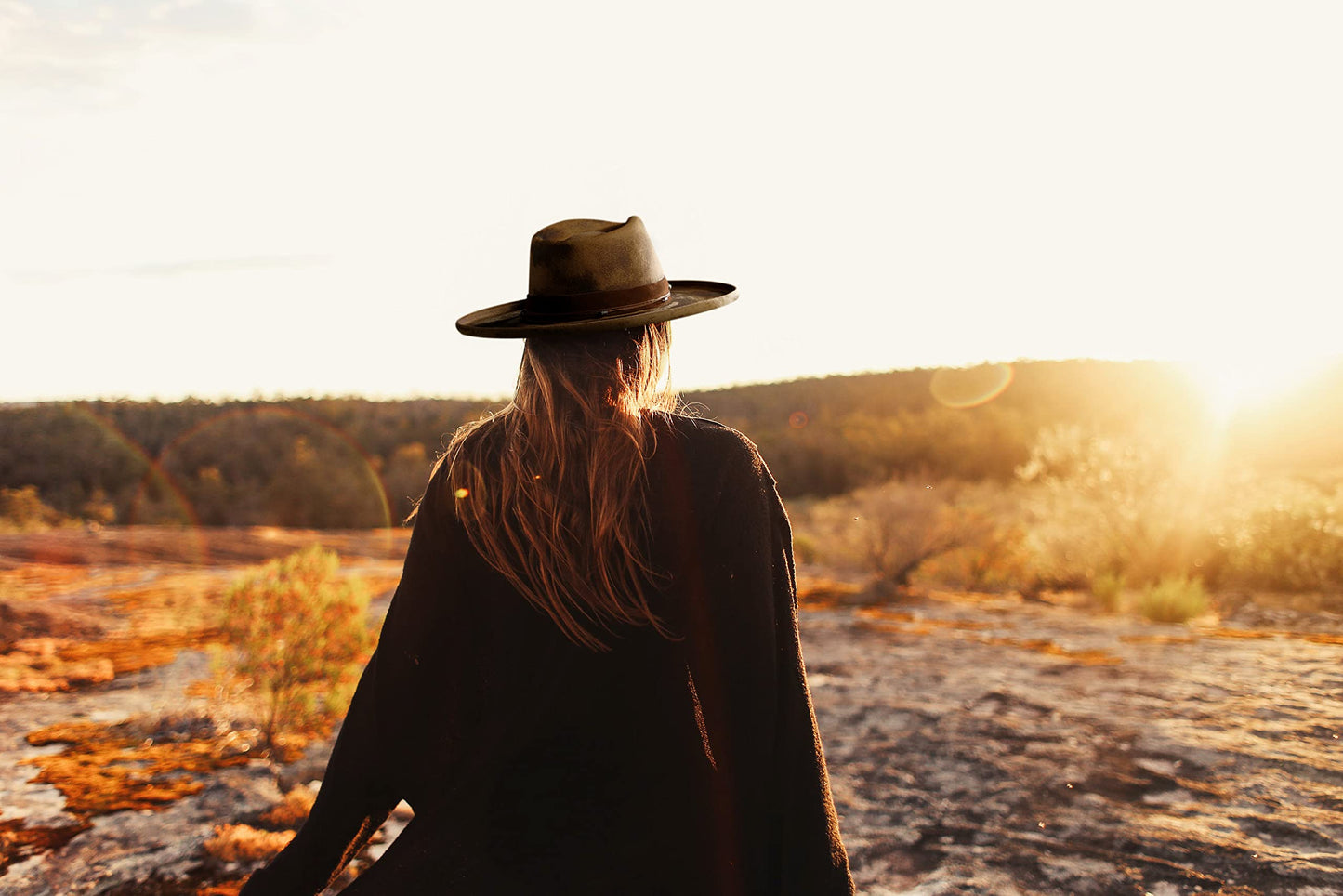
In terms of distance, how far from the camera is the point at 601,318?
1.32 metres

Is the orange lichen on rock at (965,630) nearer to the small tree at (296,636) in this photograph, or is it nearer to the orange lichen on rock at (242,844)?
the small tree at (296,636)

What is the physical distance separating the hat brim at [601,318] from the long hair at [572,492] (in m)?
0.06

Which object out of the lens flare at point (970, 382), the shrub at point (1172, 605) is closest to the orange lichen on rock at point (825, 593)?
the shrub at point (1172, 605)

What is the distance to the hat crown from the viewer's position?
142 centimetres

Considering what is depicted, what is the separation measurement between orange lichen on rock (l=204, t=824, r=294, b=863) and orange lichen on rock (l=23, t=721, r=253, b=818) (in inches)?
17.6

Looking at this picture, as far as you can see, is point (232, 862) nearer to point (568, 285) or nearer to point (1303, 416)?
point (568, 285)

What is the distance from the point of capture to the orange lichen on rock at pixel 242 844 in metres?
2.65

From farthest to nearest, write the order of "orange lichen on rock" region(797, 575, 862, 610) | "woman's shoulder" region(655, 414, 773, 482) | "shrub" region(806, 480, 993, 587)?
1. "shrub" region(806, 480, 993, 587)
2. "orange lichen on rock" region(797, 575, 862, 610)
3. "woman's shoulder" region(655, 414, 773, 482)

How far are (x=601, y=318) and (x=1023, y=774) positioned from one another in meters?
2.94

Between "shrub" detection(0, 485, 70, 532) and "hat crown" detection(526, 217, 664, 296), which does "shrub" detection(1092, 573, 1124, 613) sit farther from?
"shrub" detection(0, 485, 70, 532)

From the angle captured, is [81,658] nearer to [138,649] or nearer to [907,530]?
[138,649]

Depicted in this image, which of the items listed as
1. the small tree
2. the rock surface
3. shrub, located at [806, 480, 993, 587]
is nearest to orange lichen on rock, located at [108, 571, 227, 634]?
the small tree

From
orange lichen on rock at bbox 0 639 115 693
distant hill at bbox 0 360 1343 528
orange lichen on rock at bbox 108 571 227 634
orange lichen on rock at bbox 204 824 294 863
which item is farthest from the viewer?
distant hill at bbox 0 360 1343 528

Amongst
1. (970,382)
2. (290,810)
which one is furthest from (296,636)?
(970,382)
